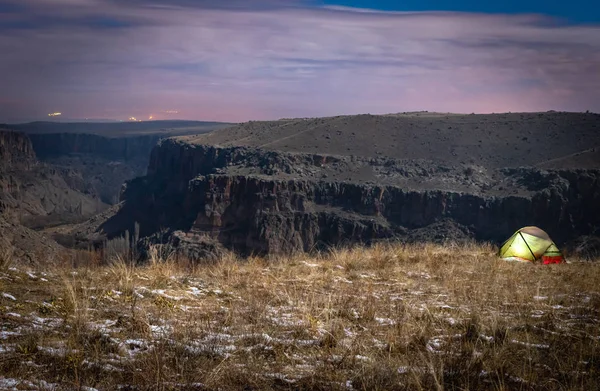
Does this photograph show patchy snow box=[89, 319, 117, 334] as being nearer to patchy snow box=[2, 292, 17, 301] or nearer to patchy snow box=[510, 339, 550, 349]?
patchy snow box=[2, 292, 17, 301]

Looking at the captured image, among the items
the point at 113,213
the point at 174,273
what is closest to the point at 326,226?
the point at 113,213

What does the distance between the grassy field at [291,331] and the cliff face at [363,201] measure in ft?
161

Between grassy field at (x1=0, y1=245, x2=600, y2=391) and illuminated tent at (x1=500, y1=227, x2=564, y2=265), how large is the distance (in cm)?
569

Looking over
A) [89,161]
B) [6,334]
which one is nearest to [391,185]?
[6,334]

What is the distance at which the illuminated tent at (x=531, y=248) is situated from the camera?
1413cm

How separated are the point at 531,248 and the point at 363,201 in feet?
176

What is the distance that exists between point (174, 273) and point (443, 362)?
212 inches

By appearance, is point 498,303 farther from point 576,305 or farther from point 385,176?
point 385,176

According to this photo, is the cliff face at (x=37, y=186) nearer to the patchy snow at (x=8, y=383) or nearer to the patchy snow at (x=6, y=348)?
the patchy snow at (x=6, y=348)

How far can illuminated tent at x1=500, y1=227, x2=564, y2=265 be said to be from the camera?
14.1 meters

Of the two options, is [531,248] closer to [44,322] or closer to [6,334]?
[44,322]

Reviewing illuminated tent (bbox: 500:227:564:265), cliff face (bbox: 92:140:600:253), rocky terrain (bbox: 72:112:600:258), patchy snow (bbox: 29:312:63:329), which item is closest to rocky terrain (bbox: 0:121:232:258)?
rocky terrain (bbox: 72:112:600:258)

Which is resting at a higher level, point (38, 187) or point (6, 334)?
point (6, 334)

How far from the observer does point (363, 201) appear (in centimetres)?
→ 6812
